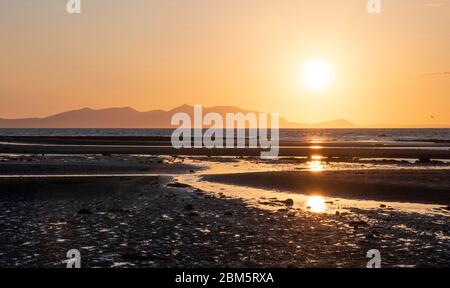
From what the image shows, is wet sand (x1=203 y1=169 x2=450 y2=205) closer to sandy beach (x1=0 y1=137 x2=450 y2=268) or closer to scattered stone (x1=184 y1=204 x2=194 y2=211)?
sandy beach (x1=0 y1=137 x2=450 y2=268)

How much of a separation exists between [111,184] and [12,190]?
6.02 meters

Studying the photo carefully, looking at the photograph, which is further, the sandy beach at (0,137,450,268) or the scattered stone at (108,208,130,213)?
the scattered stone at (108,208,130,213)

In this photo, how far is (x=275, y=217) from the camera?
811 inches

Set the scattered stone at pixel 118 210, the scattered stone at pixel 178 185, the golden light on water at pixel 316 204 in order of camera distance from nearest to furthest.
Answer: the scattered stone at pixel 118 210 < the golden light on water at pixel 316 204 < the scattered stone at pixel 178 185

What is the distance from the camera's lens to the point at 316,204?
81.4 ft

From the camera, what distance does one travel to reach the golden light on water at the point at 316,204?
75.7 feet

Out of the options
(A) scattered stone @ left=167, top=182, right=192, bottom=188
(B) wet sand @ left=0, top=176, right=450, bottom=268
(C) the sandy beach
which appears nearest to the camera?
(B) wet sand @ left=0, top=176, right=450, bottom=268

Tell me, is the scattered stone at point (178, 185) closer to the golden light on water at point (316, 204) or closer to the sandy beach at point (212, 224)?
the sandy beach at point (212, 224)

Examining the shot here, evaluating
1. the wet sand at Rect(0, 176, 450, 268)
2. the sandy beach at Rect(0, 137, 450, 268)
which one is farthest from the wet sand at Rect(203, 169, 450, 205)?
the wet sand at Rect(0, 176, 450, 268)

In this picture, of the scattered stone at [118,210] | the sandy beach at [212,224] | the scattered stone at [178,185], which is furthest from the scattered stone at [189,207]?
the scattered stone at [178,185]

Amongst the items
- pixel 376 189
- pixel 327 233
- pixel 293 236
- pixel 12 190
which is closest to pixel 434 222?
pixel 327 233

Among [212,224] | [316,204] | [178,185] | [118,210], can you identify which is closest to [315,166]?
[178,185]

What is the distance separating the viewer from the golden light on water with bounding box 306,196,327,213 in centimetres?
2306

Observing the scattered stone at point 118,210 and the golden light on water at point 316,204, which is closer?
the scattered stone at point 118,210
